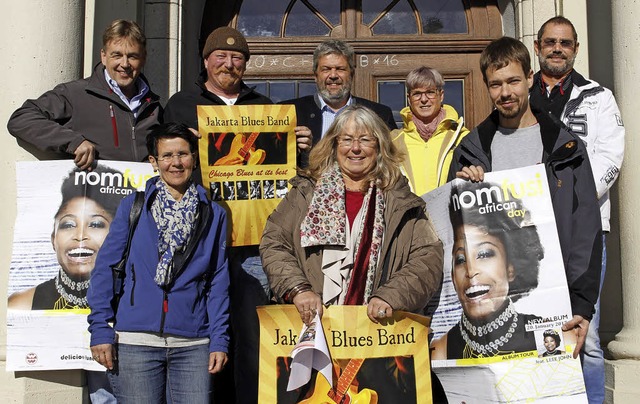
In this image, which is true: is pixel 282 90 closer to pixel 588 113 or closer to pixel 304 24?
pixel 304 24

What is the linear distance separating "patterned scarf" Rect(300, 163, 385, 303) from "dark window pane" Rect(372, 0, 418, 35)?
353cm

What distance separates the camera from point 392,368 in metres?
3.43

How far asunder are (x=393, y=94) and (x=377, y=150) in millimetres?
3143

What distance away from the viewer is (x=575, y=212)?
367 cm

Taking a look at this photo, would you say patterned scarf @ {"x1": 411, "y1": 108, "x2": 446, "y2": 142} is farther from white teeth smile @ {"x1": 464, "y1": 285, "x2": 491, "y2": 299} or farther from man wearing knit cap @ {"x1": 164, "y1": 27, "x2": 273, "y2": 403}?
white teeth smile @ {"x1": 464, "y1": 285, "x2": 491, "y2": 299}

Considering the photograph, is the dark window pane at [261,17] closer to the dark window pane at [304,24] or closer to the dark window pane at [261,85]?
the dark window pane at [304,24]

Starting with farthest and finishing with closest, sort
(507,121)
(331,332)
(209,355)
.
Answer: (507,121) → (209,355) → (331,332)

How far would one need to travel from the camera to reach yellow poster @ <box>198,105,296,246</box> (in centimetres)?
416

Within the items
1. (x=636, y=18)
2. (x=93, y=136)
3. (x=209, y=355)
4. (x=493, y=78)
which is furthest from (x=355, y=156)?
(x=636, y=18)

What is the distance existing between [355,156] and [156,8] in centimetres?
339

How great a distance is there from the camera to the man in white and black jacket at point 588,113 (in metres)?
4.10

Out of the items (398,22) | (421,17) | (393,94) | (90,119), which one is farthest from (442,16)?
(90,119)

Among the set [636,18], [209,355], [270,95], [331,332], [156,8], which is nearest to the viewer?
[331,332]

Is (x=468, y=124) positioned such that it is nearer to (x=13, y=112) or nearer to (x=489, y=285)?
(x=489, y=285)
